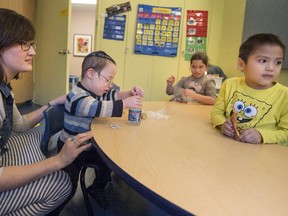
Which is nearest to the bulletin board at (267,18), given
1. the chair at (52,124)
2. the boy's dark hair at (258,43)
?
the boy's dark hair at (258,43)

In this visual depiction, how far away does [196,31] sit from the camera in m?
4.11

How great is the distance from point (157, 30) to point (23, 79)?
2501 mm

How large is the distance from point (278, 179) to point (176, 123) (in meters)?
0.70

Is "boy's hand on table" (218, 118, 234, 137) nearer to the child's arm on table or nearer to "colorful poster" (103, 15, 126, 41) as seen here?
the child's arm on table

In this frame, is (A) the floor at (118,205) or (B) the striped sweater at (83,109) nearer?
(B) the striped sweater at (83,109)

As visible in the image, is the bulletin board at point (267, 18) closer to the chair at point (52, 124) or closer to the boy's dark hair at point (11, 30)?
the chair at point (52, 124)

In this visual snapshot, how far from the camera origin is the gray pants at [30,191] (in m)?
0.93

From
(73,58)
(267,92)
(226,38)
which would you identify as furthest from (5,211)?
(73,58)

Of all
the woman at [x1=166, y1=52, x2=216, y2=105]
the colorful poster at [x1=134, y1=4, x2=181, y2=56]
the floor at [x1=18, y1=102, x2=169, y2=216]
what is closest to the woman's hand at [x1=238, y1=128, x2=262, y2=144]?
the floor at [x1=18, y1=102, x2=169, y2=216]

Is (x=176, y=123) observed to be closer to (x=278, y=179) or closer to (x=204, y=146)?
(x=204, y=146)

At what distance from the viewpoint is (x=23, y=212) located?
3.13 feet

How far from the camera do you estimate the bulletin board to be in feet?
9.07

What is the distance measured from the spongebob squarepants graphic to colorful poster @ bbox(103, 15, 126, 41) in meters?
2.95

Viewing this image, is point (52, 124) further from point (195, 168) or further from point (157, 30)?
point (157, 30)
